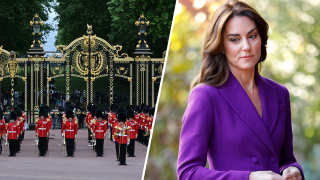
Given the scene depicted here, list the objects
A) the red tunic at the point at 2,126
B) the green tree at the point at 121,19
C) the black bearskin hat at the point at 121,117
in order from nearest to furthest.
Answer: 1. the black bearskin hat at the point at 121,117
2. the red tunic at the point at 2,126
3. the green tree at the point at 121,19

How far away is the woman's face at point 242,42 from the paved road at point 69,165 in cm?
876

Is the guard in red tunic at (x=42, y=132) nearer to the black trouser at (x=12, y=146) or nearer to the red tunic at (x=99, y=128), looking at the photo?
the black trouser at (x=12, y=146)

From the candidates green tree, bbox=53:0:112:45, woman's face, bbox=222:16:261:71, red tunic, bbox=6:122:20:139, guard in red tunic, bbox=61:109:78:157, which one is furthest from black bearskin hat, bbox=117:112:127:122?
green tree, bbox=53:0:112:45

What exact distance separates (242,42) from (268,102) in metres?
0.25

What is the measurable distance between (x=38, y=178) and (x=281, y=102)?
879cm

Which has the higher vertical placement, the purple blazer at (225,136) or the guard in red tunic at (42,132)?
the purple blazer at (225,136)

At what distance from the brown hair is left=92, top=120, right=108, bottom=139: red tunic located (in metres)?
12.2

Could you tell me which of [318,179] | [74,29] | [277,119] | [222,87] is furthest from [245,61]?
[74,29]

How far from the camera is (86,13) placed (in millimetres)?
26812

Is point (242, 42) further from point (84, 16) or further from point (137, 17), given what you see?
point (84, 16)

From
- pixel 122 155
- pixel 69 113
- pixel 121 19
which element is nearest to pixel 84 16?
pixel 121 19

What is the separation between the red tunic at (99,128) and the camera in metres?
13.6

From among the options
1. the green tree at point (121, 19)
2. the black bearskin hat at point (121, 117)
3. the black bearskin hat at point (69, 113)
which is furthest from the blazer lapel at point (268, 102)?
the green tree at point (121, 19)

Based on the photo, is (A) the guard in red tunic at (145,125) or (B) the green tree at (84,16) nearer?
(A) the guard in red tunic at (145,125)
